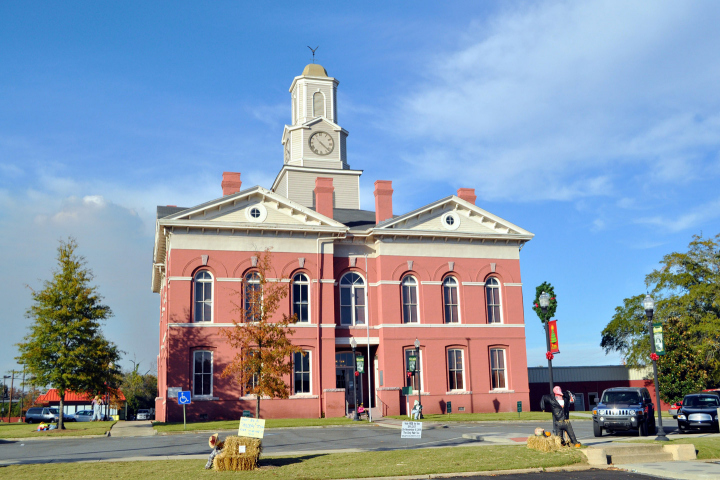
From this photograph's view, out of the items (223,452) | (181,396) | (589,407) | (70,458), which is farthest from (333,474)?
(589,407)

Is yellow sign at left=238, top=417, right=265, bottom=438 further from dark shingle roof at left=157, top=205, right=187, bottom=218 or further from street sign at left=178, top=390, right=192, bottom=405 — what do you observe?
dark shingle roof at left=157, top=205, right=187, bottom=218

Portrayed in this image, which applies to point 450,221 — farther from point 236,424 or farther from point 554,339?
point 236,424

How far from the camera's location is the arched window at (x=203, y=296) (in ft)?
120


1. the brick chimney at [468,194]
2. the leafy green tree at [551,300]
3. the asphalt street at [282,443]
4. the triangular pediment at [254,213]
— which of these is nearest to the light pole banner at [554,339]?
the asphalt street at [282,443]

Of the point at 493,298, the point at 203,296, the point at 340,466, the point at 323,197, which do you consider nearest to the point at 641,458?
the point at 340,466

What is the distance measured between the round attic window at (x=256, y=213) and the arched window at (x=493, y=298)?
14471 mm

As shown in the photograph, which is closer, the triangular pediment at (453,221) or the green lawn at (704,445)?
the green lawn at (704,445)

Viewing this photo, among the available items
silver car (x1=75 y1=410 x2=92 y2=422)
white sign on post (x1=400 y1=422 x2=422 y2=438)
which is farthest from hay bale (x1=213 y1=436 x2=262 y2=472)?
silver car (x1=75 y1=410 x2=92 y2=422)

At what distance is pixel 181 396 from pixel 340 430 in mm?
7111

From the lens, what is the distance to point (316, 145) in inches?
1858

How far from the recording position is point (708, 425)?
81.8 ft

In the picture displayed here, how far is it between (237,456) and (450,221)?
27153mm

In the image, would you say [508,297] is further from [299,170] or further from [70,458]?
[70,458]

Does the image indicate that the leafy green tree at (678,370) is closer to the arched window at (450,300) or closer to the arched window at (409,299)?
the arched window at (450,300)
